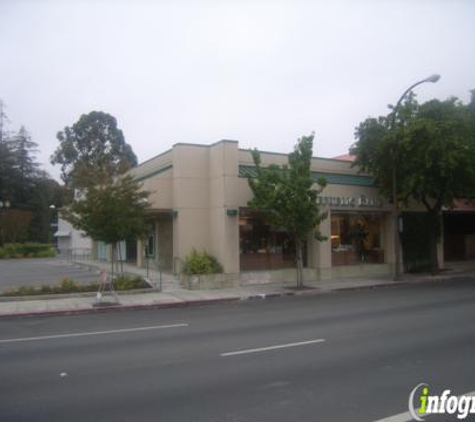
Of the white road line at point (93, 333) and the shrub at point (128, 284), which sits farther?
the shrub at point (128, 284)

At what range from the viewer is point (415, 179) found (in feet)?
66.9

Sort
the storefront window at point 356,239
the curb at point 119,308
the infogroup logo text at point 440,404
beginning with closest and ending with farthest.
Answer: the infogroup logo text at point 440,404 < the curb at point 119,308 < the storefront window at point 356,239

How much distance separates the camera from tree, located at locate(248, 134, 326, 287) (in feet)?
59.1

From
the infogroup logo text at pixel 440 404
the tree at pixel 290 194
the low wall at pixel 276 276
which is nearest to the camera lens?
the infogroup logo text at pixel 440 404

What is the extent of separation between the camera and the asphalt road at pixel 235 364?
222 inches

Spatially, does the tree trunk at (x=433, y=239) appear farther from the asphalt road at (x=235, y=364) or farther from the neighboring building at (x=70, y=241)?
the neighboring building at (x=70, y=241)

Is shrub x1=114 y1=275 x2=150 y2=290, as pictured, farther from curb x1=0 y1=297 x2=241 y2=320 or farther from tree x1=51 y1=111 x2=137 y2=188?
tree x1=51 y1=111 x2=137 y2=188

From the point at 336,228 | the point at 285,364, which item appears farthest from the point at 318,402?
the point at 336,228

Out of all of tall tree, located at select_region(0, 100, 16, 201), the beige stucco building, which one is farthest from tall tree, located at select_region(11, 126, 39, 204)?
the beige stucco building

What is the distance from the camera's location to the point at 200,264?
19172 millimetres

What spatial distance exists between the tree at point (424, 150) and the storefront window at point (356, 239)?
7.83 feet

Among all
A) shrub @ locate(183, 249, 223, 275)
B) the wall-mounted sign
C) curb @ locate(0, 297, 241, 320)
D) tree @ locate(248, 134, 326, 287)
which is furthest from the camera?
the wall-mounted sign

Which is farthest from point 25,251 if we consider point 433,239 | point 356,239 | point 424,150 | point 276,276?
point 424,150

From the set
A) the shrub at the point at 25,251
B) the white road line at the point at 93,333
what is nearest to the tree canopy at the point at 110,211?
the white road line at the point at 93,333
